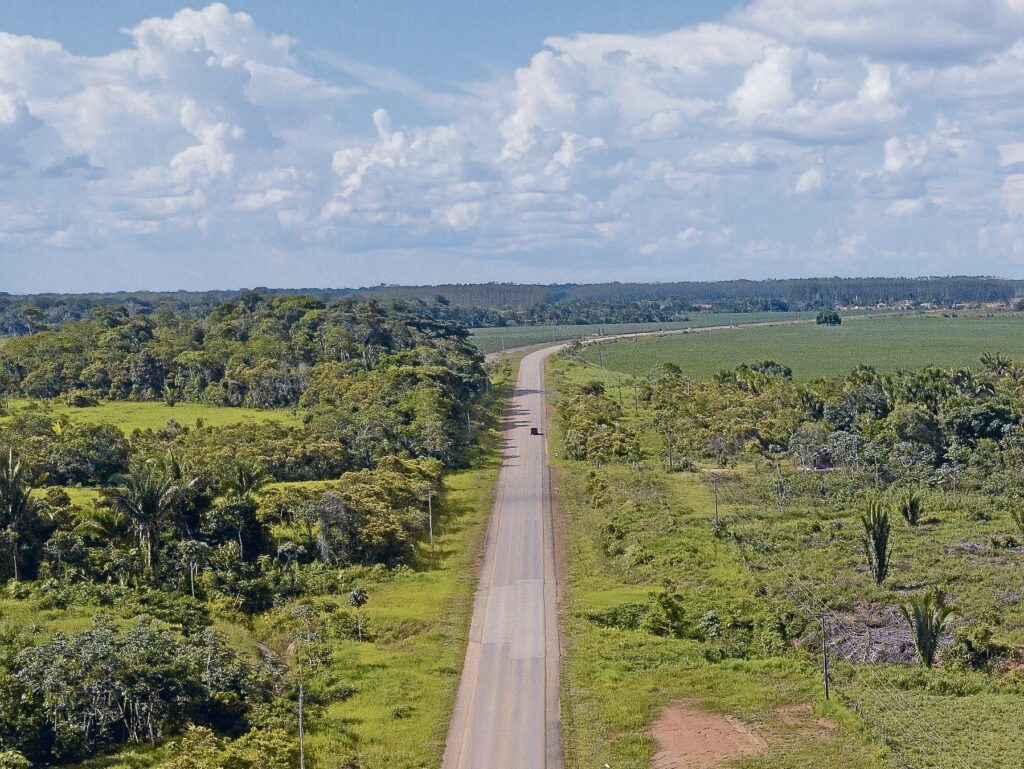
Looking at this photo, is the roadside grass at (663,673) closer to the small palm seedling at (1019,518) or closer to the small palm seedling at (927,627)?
the small palm seedling at (927,627)

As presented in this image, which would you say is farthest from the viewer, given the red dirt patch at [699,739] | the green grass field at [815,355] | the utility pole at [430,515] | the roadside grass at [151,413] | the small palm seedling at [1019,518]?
the green grass field at [815,355]

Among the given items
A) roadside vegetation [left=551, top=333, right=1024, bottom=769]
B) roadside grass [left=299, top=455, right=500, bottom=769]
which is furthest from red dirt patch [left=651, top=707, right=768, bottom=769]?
roadside grass [left=299, top=455, right=500, bottom=769]

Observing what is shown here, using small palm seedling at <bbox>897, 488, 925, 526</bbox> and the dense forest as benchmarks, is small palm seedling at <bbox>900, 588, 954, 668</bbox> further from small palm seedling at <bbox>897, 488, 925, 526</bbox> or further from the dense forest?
the dense forest

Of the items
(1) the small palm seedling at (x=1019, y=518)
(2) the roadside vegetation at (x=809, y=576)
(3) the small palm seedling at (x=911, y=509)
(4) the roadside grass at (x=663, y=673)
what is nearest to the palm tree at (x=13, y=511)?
(4) the roadside grass at (x=663, y=673)

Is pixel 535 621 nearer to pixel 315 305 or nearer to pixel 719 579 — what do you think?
pixel 719 579

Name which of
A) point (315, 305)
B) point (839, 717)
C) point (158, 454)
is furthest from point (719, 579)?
point (315, 305)

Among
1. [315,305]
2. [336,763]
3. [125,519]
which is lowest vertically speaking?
[336,763]
